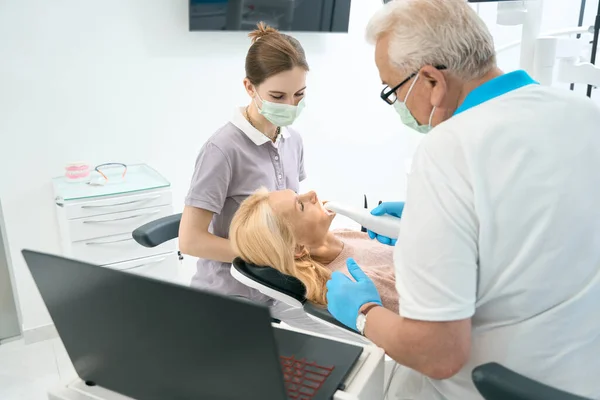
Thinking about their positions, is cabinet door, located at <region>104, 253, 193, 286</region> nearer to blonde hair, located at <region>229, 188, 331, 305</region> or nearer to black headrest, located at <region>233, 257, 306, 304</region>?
blonde hair, located at <region>229, 188, 331, 305</region>

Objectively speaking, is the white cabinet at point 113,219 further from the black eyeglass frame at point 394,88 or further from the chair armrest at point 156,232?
the black eyeglass frame at point 394,88

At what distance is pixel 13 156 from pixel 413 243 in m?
2.28

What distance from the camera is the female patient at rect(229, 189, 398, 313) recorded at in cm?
163

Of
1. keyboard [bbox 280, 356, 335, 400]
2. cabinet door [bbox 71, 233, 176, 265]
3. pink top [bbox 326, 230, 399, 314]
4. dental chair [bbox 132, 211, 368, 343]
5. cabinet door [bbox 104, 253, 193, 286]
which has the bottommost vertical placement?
cabinet door [bbox 104, 253, 193, 286]

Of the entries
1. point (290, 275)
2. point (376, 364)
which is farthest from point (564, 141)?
point (290, 275)

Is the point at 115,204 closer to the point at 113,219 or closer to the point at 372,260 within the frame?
the point at 113,219

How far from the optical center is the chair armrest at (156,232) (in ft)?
6.05

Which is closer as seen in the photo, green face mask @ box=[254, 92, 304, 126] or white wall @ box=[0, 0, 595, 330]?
green face mask @ box=[254, 92, 304, 126]

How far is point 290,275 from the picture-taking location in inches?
63.3

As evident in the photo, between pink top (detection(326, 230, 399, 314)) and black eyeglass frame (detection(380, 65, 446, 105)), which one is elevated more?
black eyeglass frame (detection(380, 65, 446, 105))

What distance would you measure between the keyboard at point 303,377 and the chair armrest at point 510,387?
0.28 meters

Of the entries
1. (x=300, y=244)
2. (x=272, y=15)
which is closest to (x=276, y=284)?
(x=300, y=244)

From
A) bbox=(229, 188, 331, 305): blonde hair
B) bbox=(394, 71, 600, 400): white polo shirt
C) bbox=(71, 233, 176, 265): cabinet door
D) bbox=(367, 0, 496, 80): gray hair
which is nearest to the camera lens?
bbox=(394, 71, 600, 400): white polo shirt

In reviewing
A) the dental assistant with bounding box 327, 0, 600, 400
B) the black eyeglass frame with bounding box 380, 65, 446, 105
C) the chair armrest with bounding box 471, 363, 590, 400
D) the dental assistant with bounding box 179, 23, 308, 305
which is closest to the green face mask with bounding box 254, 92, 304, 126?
the dental assistant with bounding box 179, 23, 308, 305
